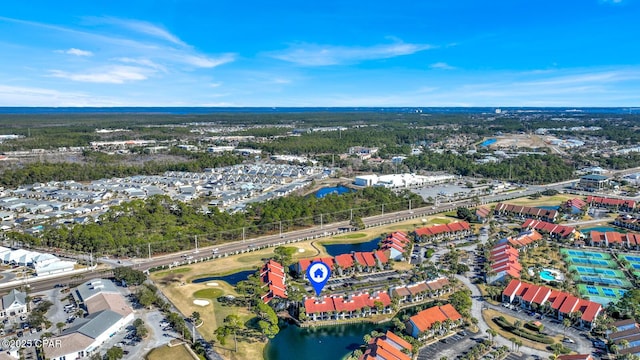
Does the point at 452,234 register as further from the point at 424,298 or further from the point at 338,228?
the point at 424,298

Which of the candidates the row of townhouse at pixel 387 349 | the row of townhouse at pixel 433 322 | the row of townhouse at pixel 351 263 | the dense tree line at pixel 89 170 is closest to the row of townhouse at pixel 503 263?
the row of townhouse at pixel 433 322

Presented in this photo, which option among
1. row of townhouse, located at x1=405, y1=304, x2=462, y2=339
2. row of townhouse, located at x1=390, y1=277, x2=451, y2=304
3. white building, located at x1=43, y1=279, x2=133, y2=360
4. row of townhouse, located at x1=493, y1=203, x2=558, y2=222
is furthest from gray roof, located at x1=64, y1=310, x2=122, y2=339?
row of townhouse, located at x1=493, y1=203, x2=558, y2=222

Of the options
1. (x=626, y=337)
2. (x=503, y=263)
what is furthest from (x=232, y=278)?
(x=626, y=337)

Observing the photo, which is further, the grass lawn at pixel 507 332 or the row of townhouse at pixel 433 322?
the row of townhouse at pixel 433 322

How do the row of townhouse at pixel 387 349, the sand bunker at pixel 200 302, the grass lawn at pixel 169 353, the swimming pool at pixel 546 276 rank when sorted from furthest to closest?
the swimming pool at pixel 546 276
the sand bunker at pixel 200 302
the grass lawn at pixel 169 353
the row of townhouse at pixel 387 349

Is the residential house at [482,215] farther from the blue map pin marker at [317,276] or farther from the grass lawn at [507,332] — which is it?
the blue map pin marker at [317,276]

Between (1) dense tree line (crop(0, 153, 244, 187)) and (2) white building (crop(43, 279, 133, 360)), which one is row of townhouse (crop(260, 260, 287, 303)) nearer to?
(2) white building (crop(43, 279, 133, 360))

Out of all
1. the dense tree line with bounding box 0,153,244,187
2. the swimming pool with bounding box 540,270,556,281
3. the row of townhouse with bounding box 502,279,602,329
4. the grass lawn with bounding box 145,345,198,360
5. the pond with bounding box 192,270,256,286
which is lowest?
the swimming pool with bounding box 540,270,556,281
